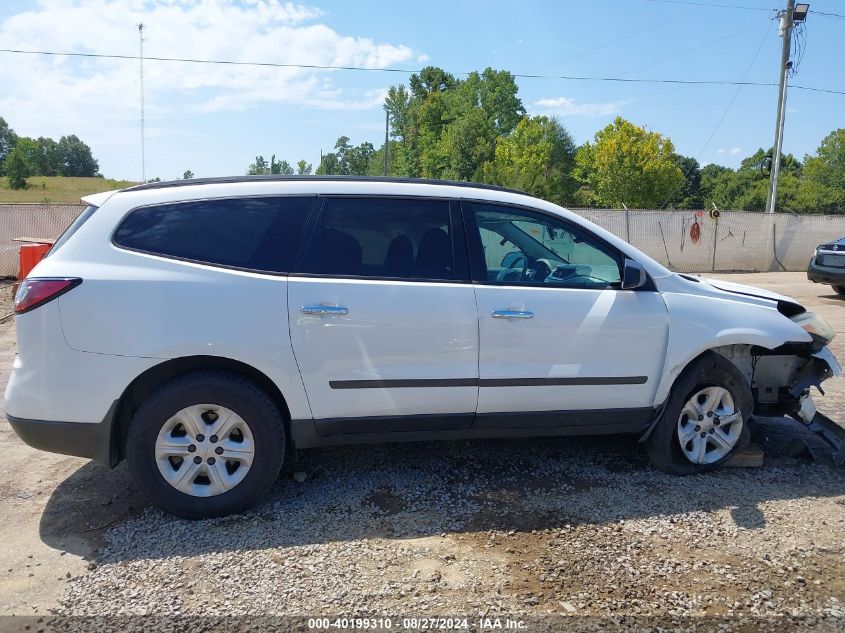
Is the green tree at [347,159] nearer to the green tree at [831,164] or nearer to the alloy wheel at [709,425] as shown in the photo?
the green tree at [831,164]

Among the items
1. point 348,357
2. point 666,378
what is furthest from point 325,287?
point 666,378

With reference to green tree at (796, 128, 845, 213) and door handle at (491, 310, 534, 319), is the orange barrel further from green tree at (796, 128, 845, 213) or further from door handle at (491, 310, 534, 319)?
green tree at (796, 128, 845, 213)

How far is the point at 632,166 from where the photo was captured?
50312 mm

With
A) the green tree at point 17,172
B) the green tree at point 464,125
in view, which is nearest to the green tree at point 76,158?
the green tree at point 17,172

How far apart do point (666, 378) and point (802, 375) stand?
118 cm

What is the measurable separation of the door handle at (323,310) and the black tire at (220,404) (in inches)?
20.3

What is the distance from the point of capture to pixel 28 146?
91000 mm

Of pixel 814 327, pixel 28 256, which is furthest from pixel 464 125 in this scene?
pixel 814 327

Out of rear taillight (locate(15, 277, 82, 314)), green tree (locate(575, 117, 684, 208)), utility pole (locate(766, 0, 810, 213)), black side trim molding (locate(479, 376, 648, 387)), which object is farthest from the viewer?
green tree (locate(575, 117, 684, 208))

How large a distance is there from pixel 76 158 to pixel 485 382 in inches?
4573

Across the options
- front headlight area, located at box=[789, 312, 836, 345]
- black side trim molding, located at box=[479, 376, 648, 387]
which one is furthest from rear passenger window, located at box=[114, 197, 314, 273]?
front headlight area, located at box=[789, 312, 836, 345]

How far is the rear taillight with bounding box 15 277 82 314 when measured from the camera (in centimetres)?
334

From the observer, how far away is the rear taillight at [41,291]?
131 inches

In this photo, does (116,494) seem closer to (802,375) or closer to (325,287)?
(325,287)
